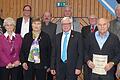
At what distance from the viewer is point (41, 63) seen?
4.55 m

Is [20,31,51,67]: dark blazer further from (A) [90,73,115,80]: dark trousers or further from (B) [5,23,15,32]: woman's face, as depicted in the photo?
(A) [90,73,115,80]: dark trousers

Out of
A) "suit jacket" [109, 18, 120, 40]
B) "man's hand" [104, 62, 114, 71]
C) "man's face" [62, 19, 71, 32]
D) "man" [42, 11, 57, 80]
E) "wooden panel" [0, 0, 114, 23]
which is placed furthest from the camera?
"wooden panel" [0, 0, 114, 23]

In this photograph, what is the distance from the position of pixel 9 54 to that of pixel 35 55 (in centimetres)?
40

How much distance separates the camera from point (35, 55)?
4547 mm

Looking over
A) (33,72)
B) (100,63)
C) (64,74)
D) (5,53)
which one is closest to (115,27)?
(100,63)

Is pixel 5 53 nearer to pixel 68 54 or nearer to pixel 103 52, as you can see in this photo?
pixel 68 54

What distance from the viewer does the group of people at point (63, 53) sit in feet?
13.5

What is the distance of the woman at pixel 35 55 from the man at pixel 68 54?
0.85ft

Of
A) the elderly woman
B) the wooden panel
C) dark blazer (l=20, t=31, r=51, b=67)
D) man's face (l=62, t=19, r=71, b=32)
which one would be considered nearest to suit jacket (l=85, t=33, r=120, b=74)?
man's face (l=62, t=19, r=71, b=32)

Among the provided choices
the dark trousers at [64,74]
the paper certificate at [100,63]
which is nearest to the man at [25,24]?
the dark trousers at [64,74]

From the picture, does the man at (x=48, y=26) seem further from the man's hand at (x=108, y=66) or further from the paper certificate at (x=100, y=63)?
the man's hand at (x=108, y=66)

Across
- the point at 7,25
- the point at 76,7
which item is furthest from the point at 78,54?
the point at 76,7

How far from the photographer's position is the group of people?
411 cm

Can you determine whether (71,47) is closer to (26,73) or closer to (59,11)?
(26,73)
